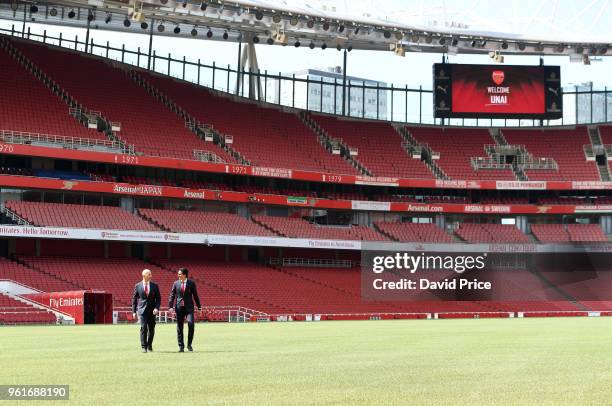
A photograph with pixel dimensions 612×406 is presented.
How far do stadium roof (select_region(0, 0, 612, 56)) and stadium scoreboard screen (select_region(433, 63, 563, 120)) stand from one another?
599 centimetres

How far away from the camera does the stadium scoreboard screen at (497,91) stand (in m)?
77.0

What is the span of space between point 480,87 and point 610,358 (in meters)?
63.0

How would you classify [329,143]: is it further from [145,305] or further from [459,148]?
[145,305]

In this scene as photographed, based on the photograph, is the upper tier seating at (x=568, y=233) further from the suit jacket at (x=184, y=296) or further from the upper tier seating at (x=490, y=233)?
the suit jacket at (x=184, y=296)

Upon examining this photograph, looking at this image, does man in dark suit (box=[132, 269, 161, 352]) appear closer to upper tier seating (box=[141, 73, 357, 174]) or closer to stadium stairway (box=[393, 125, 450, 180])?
upper tier seating (box=[141, 73, 357, 174])

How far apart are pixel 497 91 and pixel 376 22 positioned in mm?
19412

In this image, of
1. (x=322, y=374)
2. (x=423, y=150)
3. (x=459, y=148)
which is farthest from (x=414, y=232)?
(x=322, y=374)

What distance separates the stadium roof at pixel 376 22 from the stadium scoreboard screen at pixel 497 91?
19.6ft

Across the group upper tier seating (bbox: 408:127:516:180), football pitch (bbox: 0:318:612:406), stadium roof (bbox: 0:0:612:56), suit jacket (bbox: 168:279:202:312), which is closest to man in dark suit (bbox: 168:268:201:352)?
suit jacket (bbox: 168:279:202:312)

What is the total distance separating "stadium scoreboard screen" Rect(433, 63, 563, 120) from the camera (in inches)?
3031

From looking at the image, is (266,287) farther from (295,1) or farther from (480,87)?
(480,87)

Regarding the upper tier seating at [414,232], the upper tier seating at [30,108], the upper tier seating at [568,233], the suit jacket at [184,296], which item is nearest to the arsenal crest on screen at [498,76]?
the upper tier seating at [568,233]

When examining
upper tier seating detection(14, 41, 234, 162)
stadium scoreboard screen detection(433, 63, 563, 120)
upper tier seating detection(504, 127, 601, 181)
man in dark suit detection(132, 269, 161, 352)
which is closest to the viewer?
man in dark suit detection(132, 269, 161, 352)

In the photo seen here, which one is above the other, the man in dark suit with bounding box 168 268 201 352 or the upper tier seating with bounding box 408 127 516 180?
the upper tier seating with bounding box 408 127 516 180
